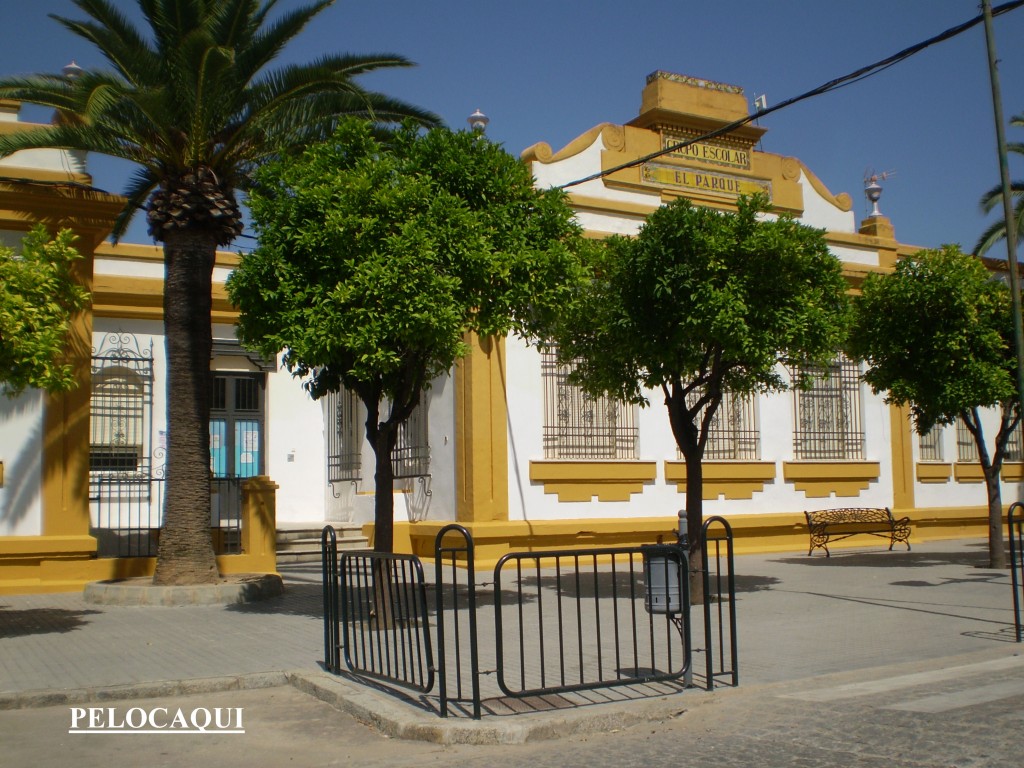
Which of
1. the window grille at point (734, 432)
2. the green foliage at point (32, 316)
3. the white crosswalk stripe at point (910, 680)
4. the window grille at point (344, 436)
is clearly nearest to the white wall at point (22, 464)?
the green foliage at point (32, 316)

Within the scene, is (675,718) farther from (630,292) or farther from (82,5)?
(82,5)

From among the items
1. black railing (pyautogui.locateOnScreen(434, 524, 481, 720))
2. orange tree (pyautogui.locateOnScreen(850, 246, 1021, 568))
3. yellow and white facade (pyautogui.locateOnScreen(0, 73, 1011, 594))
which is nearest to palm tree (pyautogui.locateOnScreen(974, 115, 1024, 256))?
yellow and white facade (pyautogui.locateOnScreen(0, 73, 1011, 594))

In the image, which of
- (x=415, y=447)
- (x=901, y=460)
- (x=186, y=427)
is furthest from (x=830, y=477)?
(x=186, y=427)

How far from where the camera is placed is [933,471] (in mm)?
22688

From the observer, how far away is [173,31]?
13.1 meters

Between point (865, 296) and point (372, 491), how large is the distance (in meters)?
9.88

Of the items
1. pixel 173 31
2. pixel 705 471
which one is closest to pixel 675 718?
pixel 173 31

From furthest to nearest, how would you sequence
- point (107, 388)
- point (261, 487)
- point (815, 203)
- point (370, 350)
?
point (815, 203), point (107, 388), point (261, 487), point (370, 350)

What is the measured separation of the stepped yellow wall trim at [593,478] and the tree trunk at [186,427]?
6.19 meters

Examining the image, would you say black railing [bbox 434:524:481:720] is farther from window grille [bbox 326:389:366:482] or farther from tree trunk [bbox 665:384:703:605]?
window grille [bbox 326:389:366:482]

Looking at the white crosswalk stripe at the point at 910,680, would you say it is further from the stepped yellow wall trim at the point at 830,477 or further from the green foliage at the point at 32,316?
the stepped yellow wall trim at the point at 830,477

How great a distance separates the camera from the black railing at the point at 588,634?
22.5ft

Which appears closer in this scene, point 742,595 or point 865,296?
point 742,595

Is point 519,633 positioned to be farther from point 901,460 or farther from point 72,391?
point 901,460
